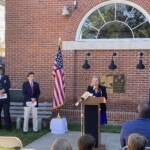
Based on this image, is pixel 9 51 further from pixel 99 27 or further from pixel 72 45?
pixel 99 27

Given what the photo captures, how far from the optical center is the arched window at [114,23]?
11.7m

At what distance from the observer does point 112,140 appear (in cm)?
952

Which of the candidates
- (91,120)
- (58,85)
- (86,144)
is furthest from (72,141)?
(86,144)

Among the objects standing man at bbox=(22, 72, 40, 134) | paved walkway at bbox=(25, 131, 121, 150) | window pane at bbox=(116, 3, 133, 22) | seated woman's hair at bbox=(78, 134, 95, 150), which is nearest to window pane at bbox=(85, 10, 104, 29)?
window pane at bbox=(116, 3, 133, 22)

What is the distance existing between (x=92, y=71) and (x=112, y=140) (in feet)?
9.83

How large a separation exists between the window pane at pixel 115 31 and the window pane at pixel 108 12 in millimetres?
201

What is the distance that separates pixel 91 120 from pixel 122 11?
4.88m

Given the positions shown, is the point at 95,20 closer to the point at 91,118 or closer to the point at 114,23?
the point at 114,23

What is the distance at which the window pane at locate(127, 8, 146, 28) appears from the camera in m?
11.7

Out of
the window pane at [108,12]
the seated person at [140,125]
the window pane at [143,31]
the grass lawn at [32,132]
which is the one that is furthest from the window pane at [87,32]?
the seated person at [140,125]

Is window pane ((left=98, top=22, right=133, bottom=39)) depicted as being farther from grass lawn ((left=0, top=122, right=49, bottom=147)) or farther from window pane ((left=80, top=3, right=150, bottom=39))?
grass lawn ((left=0, top=122, right=49, bottom=147))

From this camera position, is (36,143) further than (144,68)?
No

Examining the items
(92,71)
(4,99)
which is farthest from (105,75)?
(4,99)

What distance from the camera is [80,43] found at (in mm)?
11891
